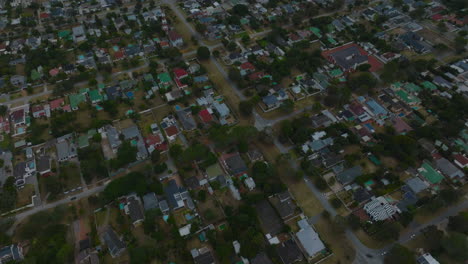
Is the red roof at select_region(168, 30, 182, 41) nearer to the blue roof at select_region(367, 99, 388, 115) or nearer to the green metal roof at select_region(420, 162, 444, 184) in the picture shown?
the blue roof at select_region(367, 99, 388, 115)

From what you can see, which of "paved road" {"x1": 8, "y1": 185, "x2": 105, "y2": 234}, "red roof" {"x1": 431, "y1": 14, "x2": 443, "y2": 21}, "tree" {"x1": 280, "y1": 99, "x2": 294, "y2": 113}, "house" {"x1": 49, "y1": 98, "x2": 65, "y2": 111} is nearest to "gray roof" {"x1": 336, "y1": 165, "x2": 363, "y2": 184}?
"tree" {"x1": 280, "y1": 99, "x2": 294, "y2": 113}

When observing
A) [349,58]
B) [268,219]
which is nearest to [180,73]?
[268,219]

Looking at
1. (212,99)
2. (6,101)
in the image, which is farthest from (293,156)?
(6,101)

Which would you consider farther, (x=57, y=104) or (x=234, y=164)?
(x=57, y=104)

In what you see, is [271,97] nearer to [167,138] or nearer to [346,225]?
[167,138]

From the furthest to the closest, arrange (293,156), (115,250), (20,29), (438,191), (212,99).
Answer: (20,29)
(212,99)
(293,156)
(438,191)
(115,250)

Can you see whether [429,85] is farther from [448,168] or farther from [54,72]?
[54,72]
